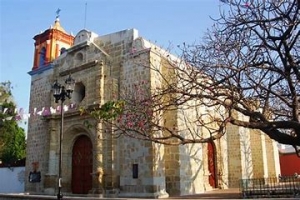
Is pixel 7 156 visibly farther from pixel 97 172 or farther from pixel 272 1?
pixel 272 1

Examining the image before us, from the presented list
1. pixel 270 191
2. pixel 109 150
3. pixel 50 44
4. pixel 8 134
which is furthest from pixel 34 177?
pixel 50 44

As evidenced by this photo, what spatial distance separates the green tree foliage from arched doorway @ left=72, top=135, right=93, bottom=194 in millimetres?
9669

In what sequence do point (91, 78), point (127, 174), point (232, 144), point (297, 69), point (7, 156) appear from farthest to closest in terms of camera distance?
point (7, 156)
point (232, 144)
point (91, 78)
point (127, 174)
point (297, 69)

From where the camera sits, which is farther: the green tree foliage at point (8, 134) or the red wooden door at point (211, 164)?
the green tree foliage at point (8, 134)

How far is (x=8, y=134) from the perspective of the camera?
2514 centimetres

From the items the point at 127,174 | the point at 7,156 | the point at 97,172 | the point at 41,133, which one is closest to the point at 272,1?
the point at 127,174

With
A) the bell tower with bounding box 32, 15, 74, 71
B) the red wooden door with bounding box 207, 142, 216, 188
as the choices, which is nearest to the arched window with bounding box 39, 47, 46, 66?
the bell tower with bounding box 32, 15, 74, 71

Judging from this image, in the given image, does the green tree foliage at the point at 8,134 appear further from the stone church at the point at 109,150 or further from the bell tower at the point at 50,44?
the stone church at the point at 109,150

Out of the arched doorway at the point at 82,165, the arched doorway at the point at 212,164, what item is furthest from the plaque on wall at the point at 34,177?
the arched doorway at the point at 212,164

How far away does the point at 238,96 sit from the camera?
7934 mm

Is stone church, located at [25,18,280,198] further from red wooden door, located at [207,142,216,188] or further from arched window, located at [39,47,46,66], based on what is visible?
arched window, located at [39,47,46,66]

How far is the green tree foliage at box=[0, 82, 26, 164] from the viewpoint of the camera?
2343 cm

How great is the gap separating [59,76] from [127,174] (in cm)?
629

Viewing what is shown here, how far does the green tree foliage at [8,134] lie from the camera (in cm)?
2343
